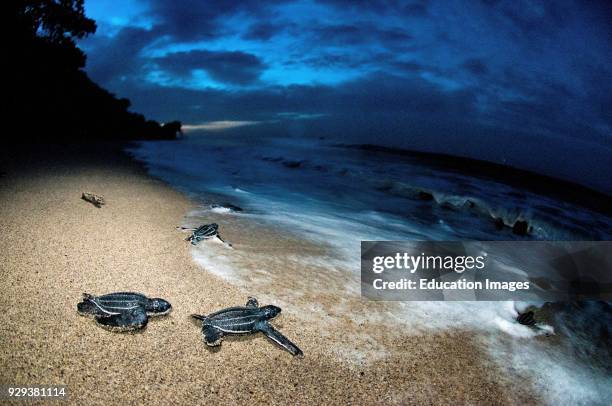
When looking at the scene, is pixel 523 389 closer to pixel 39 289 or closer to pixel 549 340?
pixel 549 340

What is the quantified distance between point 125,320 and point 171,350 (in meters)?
0.39

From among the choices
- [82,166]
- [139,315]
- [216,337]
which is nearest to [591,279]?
[216,337]

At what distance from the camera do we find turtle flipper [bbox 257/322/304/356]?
6.50 ft

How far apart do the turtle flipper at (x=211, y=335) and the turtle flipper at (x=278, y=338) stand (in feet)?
0.88

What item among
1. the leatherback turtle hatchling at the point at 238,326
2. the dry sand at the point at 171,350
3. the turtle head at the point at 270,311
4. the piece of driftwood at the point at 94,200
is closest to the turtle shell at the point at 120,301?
the dry sand at the point at 171,350

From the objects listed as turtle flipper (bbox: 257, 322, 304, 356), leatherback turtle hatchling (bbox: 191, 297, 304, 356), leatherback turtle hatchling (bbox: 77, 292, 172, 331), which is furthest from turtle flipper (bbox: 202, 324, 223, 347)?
leatherback turtle hatchling (bbox: 77, 292, 172, 331)

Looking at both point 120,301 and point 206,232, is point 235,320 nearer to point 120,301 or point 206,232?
point 120,301

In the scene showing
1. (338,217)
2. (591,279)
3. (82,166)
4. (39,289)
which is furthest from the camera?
(82,166)

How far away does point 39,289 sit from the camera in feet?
7.05

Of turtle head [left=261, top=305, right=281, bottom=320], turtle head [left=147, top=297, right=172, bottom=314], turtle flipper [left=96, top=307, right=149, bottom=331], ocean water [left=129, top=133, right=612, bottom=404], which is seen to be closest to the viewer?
turtle flipper [left=96, top=307, right=149, bottom=331]

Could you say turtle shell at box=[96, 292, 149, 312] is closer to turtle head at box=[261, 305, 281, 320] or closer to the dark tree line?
turtle head at box=[261, 305, 281, 320]

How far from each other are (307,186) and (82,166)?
6026mm

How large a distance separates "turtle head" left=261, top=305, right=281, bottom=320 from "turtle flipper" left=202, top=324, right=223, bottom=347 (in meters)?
0.36

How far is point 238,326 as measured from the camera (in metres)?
2.03
